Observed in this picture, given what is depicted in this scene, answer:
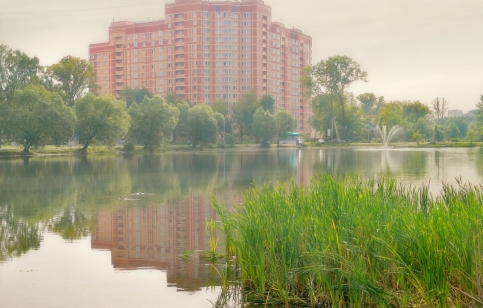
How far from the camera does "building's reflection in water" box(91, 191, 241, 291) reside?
34.3ft

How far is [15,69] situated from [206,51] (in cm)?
8197

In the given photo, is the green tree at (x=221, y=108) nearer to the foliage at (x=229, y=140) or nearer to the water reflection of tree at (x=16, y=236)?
the foliage at (x=229, y=140)

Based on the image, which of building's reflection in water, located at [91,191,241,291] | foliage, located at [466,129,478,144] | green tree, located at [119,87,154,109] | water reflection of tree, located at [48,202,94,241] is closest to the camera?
building's reflection in water, located at [91,191,241,291]

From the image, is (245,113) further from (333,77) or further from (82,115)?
(82,115)

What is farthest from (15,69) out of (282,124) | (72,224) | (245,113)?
(72,224)

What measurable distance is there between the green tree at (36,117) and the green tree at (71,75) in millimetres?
31592

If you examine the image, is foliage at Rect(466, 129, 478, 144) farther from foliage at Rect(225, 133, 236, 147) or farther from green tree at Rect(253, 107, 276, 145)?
foliage at Rect(225, 133, 236, 147)

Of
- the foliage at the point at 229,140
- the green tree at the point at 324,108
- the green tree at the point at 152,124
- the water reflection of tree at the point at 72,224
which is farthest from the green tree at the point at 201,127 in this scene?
the water reflection of tree at the point at 72,224

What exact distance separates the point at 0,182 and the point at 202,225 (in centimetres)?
1862

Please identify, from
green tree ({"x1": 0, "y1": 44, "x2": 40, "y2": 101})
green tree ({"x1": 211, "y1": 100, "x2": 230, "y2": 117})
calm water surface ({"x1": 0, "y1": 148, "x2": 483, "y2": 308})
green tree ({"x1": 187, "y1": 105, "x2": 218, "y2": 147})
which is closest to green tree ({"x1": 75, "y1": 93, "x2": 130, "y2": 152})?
green tree ({"x1": 0, "y1": 44, "x2": 40, "y2": 101})

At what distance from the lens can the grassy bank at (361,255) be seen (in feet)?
22.6

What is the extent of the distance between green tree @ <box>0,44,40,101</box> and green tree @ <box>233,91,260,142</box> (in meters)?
56.2

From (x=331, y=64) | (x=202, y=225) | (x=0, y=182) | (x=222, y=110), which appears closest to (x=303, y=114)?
(x=222, y=110)

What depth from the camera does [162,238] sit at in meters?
13.5
